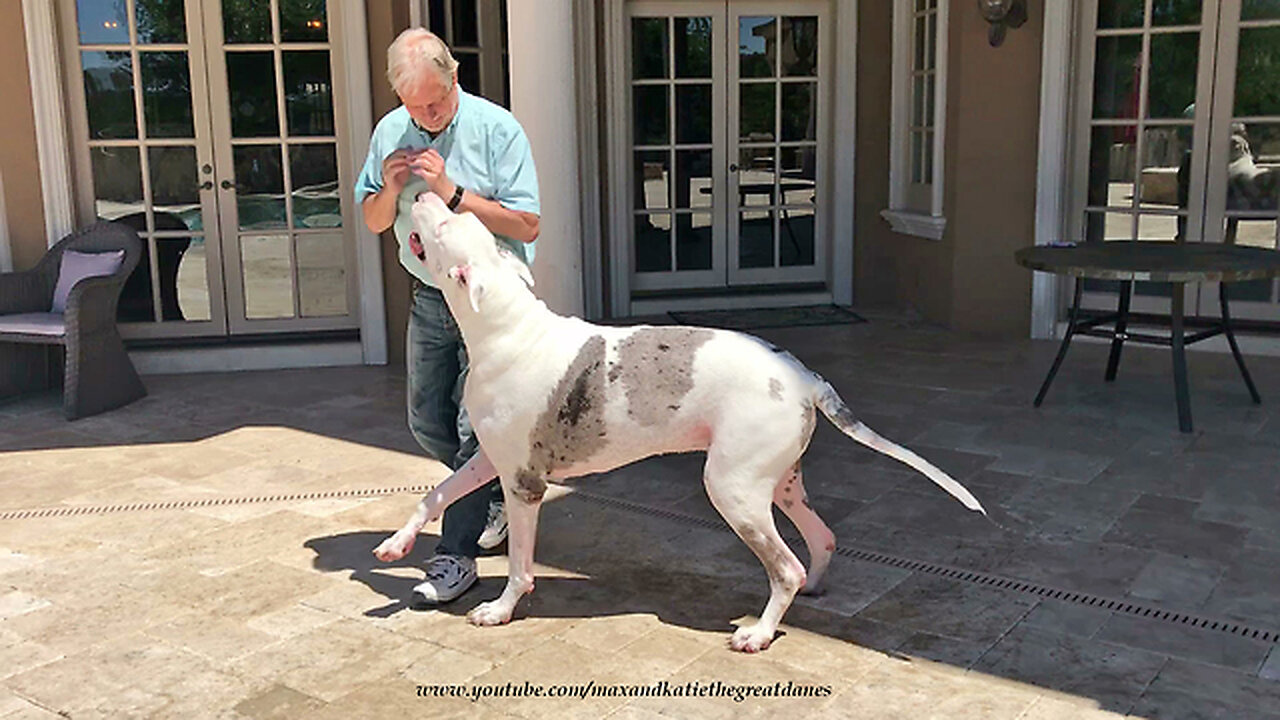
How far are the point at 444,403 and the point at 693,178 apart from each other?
200 inches

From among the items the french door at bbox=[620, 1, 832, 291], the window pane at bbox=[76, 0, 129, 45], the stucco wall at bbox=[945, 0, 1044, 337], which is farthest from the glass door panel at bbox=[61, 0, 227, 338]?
the stucco wall at bbox=[945, 0, 1044, 337]

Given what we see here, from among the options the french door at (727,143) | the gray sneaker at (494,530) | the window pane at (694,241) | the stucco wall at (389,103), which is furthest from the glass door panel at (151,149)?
the gray sneaker at (494,530)

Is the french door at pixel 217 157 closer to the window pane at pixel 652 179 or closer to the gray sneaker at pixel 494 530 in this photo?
the window pane at pixel 652 179

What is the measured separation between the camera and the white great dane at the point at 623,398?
2.96 meters

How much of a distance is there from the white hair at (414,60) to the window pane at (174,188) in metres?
4.11

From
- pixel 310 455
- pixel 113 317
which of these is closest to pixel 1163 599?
pixel 310 455

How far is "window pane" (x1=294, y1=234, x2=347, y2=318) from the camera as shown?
6863mm

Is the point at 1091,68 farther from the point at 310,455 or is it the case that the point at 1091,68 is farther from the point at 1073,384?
the point at 310,455

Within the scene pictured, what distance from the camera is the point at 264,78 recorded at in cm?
662

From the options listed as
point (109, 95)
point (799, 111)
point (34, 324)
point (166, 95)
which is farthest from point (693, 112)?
point (34, 324)

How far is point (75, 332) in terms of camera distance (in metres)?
5.69

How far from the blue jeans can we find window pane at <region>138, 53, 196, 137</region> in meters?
3.87

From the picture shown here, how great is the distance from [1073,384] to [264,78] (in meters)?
4.60

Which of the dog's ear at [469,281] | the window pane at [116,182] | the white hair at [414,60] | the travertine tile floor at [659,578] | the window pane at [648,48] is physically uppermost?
the window pane at [648,48]
